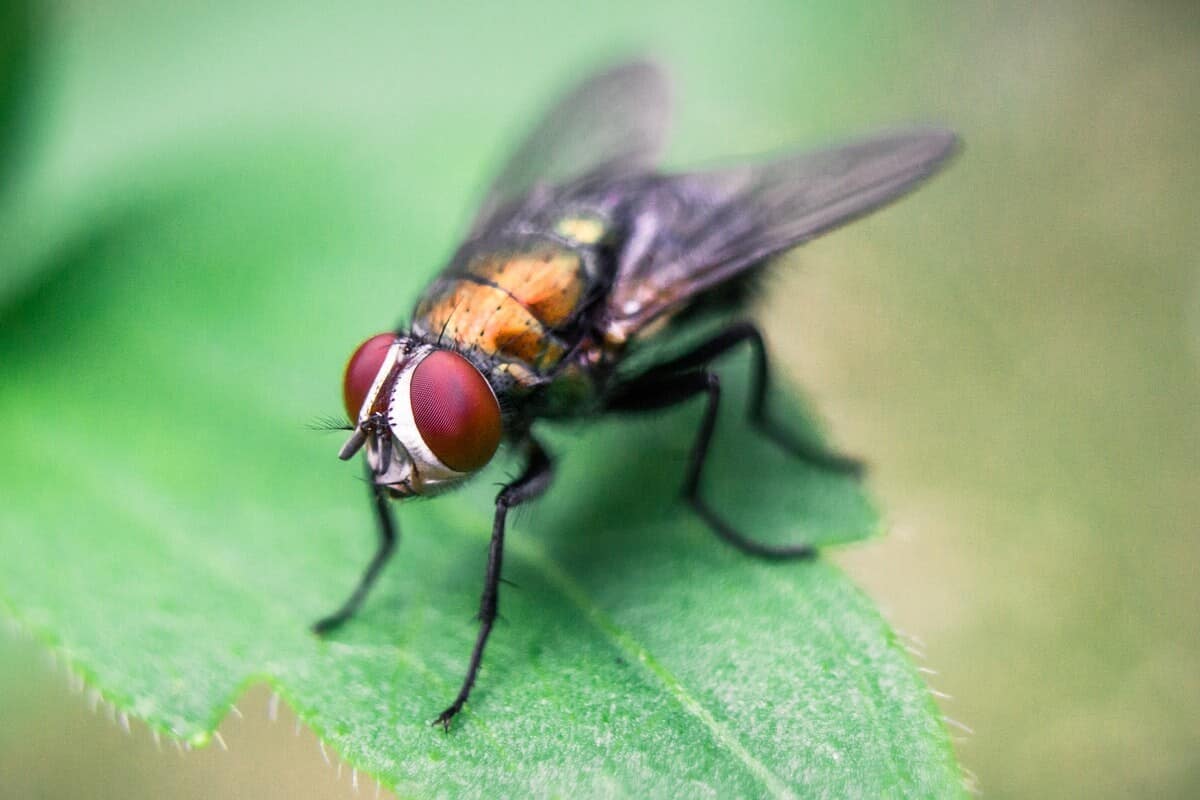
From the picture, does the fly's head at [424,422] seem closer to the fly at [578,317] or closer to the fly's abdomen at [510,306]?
the fly at [578,317]

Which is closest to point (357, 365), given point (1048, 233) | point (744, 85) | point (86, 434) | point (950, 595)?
point (86, 434)

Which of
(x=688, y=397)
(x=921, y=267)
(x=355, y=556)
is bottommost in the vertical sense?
(x=921, y=267)

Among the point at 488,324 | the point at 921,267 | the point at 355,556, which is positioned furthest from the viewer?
the point at 921,267

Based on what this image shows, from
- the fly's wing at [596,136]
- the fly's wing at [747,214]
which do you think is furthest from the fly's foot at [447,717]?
the fly's wing at [596,136]

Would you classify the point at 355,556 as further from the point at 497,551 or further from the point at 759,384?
the point at 759,384

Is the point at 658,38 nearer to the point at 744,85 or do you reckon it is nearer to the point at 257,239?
the point at 744,85

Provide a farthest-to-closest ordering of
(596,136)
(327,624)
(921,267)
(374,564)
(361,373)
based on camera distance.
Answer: (921,267)
(596,136)
(374,564)
(327,624)
(361,373)

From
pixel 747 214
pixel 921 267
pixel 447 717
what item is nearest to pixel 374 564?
pixel 447 717
